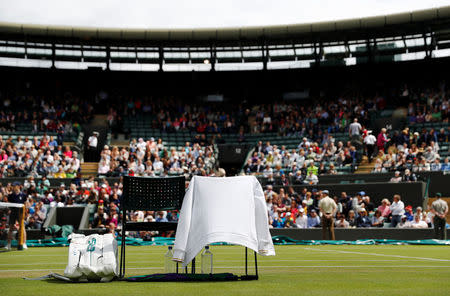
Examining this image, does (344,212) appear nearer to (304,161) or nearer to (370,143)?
(304,161)

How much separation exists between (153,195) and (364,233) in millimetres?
13700

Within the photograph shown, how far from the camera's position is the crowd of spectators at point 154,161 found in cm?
2595

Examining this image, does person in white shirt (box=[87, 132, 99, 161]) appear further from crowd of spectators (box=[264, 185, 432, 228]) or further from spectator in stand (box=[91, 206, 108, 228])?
crowd of spectators (box=[264, 185, 432, 228])

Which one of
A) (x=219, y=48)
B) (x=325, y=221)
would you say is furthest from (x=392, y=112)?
(x=325, y=221)

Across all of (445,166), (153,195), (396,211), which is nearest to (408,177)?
(445,166)

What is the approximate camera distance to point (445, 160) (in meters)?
23.1

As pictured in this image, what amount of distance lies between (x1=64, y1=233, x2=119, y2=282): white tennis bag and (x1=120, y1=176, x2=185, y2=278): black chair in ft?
0.96

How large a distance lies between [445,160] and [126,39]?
65.4 feet

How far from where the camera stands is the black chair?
668cm

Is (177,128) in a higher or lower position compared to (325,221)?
higher

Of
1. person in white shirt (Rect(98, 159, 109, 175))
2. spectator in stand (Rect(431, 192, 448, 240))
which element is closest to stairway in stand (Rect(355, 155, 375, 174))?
spectator in stand (Rect(431, 192, 448, 240))

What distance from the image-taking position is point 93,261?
6.39 metres

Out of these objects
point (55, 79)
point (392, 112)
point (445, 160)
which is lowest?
point (445, 160)

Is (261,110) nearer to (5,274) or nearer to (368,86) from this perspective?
(368,86)
